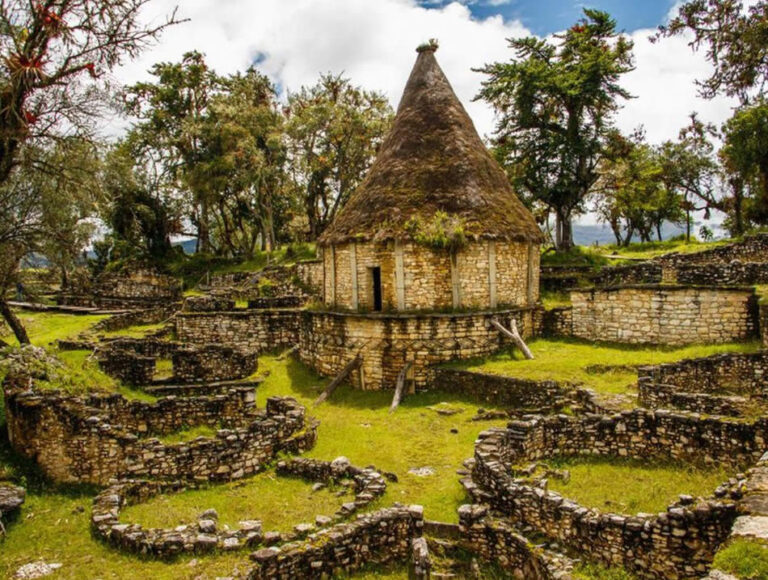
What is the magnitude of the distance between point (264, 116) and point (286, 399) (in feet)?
101

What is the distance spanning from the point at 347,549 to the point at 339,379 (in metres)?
10.1

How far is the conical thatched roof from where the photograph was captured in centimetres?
1839

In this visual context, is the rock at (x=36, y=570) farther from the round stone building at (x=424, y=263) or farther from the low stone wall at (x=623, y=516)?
the round stone building at (x=424, y=263)

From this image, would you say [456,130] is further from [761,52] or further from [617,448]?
[617,448]

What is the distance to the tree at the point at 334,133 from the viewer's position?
37.3m

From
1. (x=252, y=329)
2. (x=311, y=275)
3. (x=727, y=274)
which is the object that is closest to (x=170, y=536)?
(x=252, y=329)

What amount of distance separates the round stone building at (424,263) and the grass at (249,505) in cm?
822

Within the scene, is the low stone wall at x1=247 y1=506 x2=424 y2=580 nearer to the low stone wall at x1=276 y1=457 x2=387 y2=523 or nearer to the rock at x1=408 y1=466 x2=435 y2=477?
the low stone wall at x1=276 y1=457 x2=387 y2=523

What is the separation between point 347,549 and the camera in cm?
722

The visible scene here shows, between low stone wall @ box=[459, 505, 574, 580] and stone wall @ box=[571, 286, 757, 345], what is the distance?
1197 centimetres

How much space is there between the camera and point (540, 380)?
13.9m

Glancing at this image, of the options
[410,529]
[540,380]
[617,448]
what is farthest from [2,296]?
[617,448]

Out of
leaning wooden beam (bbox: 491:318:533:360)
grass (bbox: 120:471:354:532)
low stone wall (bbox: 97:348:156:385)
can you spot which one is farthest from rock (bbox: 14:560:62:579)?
leaning wooden beam (bbox: 491:318:533:360)

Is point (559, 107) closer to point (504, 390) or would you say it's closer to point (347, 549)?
point (504, 390)
